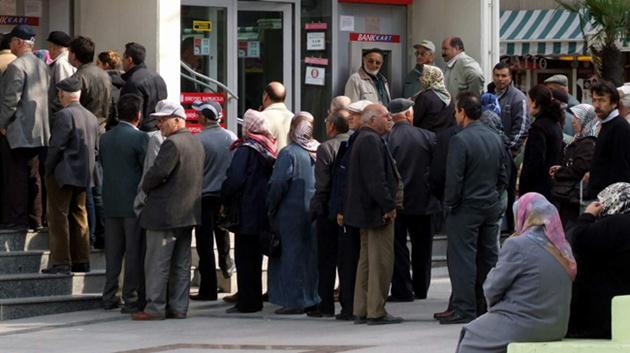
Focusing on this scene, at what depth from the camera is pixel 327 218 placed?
14.9m

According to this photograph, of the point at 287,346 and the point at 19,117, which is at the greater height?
the point at 19,117

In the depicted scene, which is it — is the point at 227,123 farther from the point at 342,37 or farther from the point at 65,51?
the point at 65,51

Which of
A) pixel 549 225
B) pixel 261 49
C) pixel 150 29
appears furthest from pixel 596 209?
pixel 261 49

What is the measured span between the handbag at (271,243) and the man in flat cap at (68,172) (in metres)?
1.79

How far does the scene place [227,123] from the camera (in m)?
20.0

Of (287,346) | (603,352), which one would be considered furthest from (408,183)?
(603,352)

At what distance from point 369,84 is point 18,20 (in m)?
4.44

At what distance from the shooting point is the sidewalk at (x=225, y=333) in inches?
512

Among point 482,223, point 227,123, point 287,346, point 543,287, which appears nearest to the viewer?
point 543,287

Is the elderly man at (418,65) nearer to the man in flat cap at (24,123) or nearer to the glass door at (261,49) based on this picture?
the glass door at (261,49)

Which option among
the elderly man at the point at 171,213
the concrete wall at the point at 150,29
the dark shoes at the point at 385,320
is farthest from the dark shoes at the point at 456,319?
the concrete wall at the point at 150,29

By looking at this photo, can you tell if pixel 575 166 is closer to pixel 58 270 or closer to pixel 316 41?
pixel 58 270

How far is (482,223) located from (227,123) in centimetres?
628

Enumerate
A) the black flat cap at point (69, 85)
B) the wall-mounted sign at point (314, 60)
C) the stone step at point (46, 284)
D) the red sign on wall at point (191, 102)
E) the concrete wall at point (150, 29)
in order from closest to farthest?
the stone step at point (46, 284) < the black flat cap at point (69, 85) < the concrete wall at point (150, 29) < the red sign on wall at point (191, 102) < the wall-mounted sign at point (314, 60)
